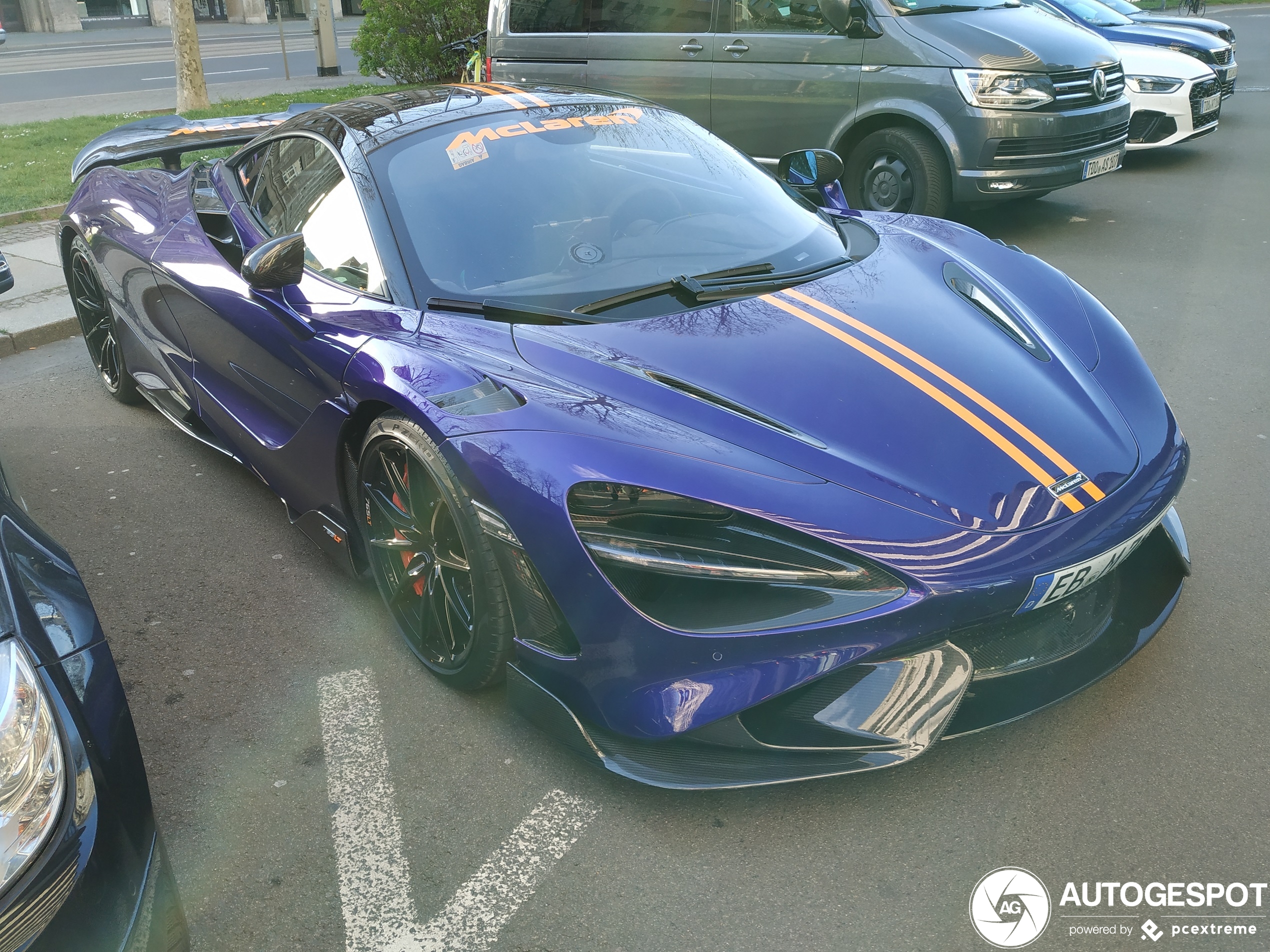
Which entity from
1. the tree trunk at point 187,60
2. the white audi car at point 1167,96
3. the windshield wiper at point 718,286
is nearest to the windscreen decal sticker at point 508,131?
the windshield wiper at point 718,286

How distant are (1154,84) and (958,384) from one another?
305 inches

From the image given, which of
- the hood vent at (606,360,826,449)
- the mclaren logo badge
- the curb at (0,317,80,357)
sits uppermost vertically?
the hood vent at (606,360,826,449)

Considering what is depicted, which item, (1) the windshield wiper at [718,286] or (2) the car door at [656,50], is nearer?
(1) the windshield wiper at [718,286]

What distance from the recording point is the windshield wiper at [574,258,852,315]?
9.35ft

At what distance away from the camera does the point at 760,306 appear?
9.32 feet

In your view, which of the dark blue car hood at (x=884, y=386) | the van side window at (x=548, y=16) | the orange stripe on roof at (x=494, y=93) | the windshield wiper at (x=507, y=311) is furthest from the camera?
the van side window at (x=548, y=16)

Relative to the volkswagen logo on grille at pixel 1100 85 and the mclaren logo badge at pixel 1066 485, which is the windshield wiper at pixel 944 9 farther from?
the mclaren logo badge at pixel 1066 485

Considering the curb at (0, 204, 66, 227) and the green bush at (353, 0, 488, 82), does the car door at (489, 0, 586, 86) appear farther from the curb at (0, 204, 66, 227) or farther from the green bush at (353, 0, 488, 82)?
the green bush at (353, 0, 488, 82)

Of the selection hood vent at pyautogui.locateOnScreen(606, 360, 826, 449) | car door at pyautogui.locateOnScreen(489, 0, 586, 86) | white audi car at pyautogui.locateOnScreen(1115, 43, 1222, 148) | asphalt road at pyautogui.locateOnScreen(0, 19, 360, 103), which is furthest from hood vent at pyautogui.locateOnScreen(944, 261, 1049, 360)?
asphalt road at pyautogui.locateOnScreen(0, 19, 360, 103)

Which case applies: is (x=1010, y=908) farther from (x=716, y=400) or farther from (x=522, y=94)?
(x=522, y=94)

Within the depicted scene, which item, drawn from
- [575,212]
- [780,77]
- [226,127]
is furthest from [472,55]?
[575,212]

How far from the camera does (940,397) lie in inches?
97.7

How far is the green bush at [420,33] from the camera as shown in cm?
1304

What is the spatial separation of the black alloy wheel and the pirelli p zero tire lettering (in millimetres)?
2193
